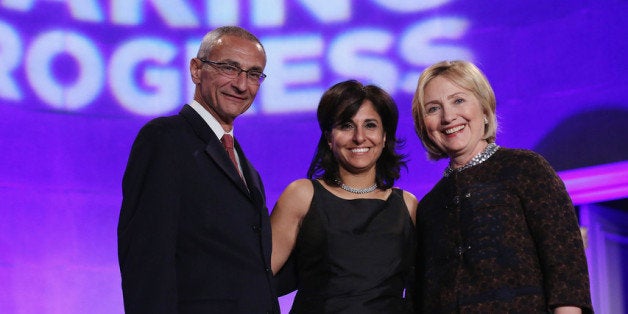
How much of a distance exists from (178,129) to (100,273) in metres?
2.71

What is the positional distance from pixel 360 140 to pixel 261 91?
2.18m

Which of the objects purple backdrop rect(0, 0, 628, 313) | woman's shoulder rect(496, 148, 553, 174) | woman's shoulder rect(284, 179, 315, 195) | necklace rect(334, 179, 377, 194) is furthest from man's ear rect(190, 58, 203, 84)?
purple backdrop rect(0, 0, 628, 313)

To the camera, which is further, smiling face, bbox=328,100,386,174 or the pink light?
the pink light

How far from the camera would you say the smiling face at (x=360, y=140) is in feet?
8.07

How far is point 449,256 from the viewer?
2055 millimetres

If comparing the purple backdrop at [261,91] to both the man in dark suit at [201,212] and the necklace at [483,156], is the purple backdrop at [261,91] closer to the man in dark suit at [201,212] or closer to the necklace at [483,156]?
the necklace at [483,156]

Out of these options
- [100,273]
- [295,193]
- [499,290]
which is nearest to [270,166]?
[100,273]

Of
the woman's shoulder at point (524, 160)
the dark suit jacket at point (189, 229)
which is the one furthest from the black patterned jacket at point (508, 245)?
the dark suit jacket at point (189, 229)

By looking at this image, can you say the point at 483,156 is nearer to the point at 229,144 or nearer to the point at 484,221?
the point at 484,221

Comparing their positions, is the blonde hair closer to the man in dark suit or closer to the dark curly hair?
the dark curly hair

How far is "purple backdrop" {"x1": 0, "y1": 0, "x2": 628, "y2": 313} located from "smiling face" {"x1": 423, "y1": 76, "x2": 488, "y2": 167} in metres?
1.95

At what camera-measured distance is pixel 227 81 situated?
6.48 feet

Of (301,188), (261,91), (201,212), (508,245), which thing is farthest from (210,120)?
(261,91)

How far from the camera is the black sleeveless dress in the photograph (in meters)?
2.28
